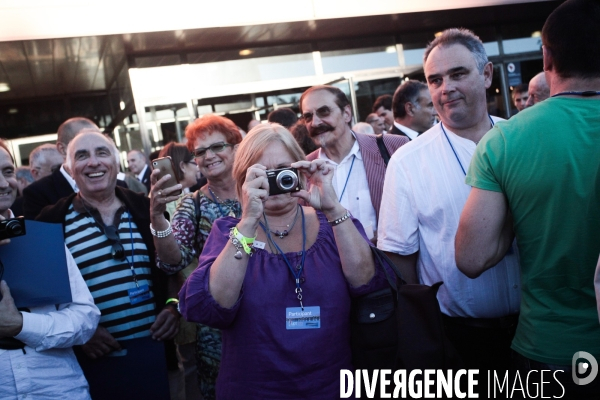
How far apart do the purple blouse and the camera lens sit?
11.7 inches

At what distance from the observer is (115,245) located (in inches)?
122

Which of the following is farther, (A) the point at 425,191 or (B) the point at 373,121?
(B) the point at 373,121

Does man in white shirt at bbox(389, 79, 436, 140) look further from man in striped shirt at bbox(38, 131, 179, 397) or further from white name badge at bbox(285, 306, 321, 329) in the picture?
white name badge at bbox(285, 306, 321, 329)

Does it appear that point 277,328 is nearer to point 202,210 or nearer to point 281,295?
point 281,295

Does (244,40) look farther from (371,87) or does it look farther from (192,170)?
(192,170)

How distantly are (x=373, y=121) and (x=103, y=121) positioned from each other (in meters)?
8.14

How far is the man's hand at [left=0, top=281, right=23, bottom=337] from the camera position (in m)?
2.32

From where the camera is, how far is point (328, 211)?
2.13 metres

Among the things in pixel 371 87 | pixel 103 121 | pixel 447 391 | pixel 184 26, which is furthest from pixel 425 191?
pixel 103 121

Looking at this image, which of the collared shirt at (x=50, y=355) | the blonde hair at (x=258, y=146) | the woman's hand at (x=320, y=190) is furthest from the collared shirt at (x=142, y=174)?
the woman's hand at (x=320, y=190)

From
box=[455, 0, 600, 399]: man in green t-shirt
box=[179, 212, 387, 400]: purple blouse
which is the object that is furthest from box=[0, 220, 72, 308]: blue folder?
box=[455, 0, 600, 399]: man in green t-shirt

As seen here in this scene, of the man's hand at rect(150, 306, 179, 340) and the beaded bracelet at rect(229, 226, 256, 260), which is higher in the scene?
the beaded bracelet at rect(229, 226, 256, 260)

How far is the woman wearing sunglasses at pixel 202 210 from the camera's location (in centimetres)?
290

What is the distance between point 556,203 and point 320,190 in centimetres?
88
